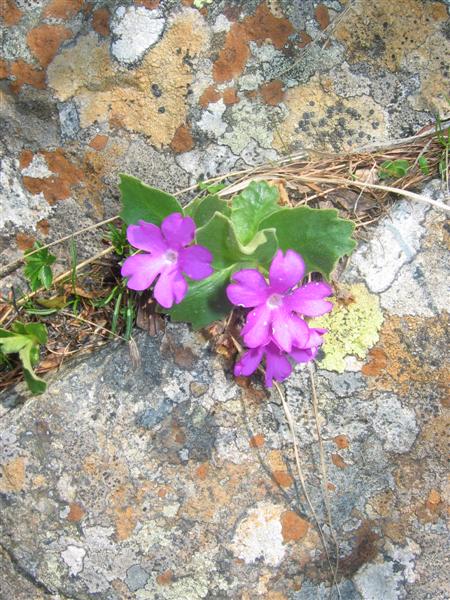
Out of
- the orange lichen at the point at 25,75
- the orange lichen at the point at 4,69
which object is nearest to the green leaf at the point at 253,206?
the orange lichen at the point at 25,75

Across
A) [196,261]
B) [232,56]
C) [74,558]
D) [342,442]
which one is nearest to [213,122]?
[232,56]

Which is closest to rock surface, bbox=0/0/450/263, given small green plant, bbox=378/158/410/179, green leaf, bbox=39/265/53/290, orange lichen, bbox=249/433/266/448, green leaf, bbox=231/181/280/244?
small green plant, bbox=378/158/410/179

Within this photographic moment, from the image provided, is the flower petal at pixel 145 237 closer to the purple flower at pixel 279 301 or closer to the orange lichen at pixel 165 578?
the purple flower at pixel 279 301

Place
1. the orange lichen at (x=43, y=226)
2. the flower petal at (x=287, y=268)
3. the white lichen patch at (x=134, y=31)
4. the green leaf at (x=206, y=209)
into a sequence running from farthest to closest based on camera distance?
1. the orange lichen at (x=43, y=226)
2. the white lichen patch at (x=134, y=31)
3. the green leaf at (x=206, y=209)
4. the flower petal at (x=287, y=268)

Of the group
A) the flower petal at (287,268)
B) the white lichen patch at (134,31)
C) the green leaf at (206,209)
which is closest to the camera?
the flower petal at (287,268)

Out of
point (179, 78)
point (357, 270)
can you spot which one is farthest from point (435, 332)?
point (179, 78)
